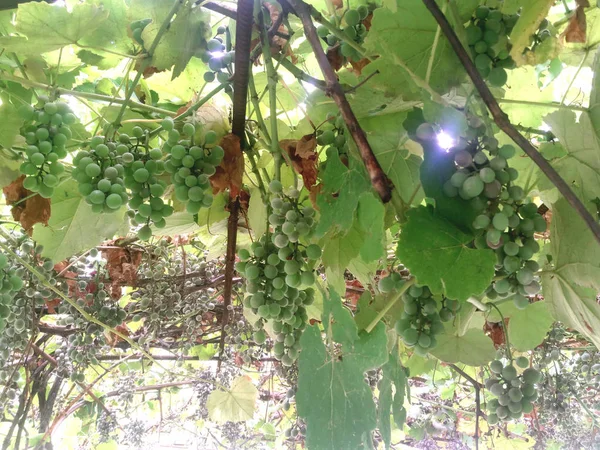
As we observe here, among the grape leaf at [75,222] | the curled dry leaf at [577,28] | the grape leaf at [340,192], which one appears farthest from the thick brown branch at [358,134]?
the grape leaf at [75,222]

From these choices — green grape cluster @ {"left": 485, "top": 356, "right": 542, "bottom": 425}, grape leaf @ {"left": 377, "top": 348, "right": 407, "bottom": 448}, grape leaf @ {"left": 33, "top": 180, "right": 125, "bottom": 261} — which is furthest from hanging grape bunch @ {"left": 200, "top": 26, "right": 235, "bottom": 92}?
green grape cluster @ {"left": 485, "top": 356, "right": 542, "bottom": 425}

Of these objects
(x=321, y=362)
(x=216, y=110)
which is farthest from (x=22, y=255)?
(x=321, y=362)

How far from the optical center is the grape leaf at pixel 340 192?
0.73m

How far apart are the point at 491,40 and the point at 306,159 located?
1.17ft

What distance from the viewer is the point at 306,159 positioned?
87 centimetres

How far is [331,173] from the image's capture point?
0.76 m

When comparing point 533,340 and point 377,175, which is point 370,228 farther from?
point 533,340

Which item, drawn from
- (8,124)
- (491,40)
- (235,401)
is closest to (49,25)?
(8,124)

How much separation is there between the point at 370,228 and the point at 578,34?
47cm

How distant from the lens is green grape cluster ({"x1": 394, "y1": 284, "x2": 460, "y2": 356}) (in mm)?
739

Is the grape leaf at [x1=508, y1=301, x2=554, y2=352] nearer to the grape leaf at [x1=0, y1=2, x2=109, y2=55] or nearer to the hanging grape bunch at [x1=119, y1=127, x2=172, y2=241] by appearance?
the hanging grape bunch at [x1=119, y1=127, x2=172, y2=241]

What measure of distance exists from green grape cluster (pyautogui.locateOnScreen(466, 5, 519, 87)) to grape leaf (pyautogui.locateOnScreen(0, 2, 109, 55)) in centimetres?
60

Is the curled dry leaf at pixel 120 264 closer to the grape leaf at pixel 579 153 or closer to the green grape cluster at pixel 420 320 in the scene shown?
the green grape cluster at pixel 420 320

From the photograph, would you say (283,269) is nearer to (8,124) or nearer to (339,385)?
(339,385)
